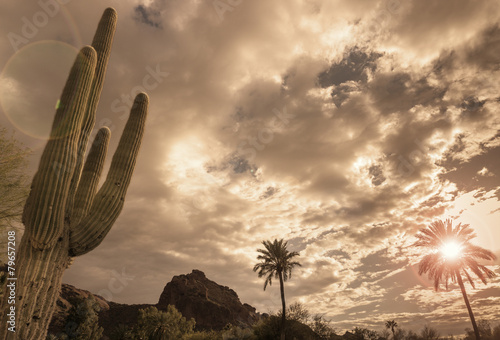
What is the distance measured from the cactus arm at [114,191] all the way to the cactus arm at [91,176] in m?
0.30

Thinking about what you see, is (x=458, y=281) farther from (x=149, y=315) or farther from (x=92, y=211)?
(x=149, y=315)

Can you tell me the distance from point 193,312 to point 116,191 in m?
101

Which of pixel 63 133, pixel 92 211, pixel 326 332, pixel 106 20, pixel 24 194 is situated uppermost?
pixel 106 20

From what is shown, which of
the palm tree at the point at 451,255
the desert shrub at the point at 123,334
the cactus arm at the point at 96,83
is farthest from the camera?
the desert shrub at the point at 123,334

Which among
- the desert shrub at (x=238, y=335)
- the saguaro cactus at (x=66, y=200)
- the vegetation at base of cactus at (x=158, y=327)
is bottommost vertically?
the desert shrub at (x=238, y=335)

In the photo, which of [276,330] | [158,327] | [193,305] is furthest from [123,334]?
[193,305]

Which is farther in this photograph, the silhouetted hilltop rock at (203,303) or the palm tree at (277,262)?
the silhouetted hilltop rock at (203,303)

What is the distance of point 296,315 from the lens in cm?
3753

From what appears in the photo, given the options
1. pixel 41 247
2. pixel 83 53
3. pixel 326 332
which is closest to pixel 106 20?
pixel 83 53

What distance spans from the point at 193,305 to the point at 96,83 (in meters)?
102

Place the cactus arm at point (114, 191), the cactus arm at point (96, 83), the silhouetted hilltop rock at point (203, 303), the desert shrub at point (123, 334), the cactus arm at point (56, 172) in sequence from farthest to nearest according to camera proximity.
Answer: the silhouetted hilltop rock at point (203, 303) → the desert shrub at point (123, 334) → the cactus arm at point (96, 83) → the cactus arm at point (114, 191) → the cactus arm at point (56, 172)

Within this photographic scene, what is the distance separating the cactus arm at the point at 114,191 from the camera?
8.09 m

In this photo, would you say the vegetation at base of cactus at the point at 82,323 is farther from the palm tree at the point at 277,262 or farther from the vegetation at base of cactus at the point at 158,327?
the palm tree at the point at 277,262

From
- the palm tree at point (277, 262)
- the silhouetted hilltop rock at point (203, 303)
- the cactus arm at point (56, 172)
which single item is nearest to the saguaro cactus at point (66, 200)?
the cactus arm at point (56, 172)
